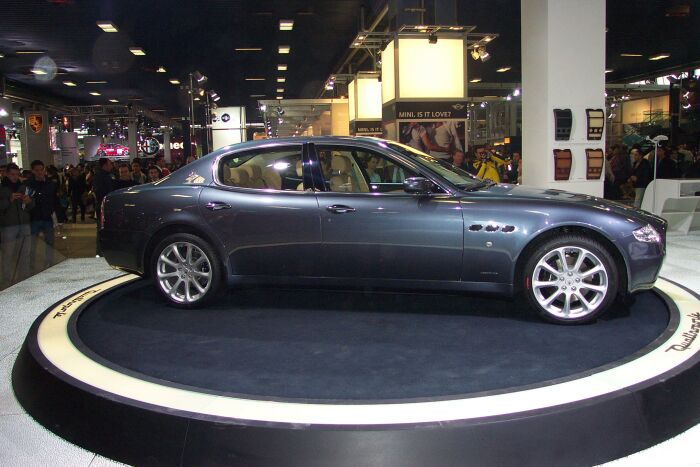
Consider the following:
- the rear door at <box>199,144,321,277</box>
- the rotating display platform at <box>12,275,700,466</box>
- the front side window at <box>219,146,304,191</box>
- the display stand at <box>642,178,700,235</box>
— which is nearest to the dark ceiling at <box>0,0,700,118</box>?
the display stand at <box>642,178,700,235</box>

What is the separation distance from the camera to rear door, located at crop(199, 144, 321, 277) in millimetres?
4297

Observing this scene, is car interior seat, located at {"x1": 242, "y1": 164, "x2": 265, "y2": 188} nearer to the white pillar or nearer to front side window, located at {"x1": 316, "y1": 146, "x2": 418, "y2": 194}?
front side window, located at {"x1": 316, "y1": 146, "x2": 418, "y2": 194}

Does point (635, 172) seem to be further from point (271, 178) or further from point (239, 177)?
point (239, 177)

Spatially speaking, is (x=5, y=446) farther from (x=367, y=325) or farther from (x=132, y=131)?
(x=132, y=131)

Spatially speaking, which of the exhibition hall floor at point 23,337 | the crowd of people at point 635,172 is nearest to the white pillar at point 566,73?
the exhibition hall floor at point 23,337

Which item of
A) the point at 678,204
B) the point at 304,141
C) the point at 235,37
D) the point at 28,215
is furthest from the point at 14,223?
the point at 235,37

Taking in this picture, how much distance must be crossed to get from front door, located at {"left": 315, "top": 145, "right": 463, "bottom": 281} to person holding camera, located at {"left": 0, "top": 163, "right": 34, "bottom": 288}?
14.7 ft

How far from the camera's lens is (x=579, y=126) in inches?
289

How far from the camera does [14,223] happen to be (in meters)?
7.17

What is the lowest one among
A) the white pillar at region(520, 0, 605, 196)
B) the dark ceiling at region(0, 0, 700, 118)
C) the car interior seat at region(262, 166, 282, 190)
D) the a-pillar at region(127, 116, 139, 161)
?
the car interior seat at region(262, 166, 282, 190)

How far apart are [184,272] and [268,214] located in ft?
2.76

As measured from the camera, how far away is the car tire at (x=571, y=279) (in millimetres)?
3910

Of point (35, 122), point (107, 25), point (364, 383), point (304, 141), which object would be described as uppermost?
point (107, 25)

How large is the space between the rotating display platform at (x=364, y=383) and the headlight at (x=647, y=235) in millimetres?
532
